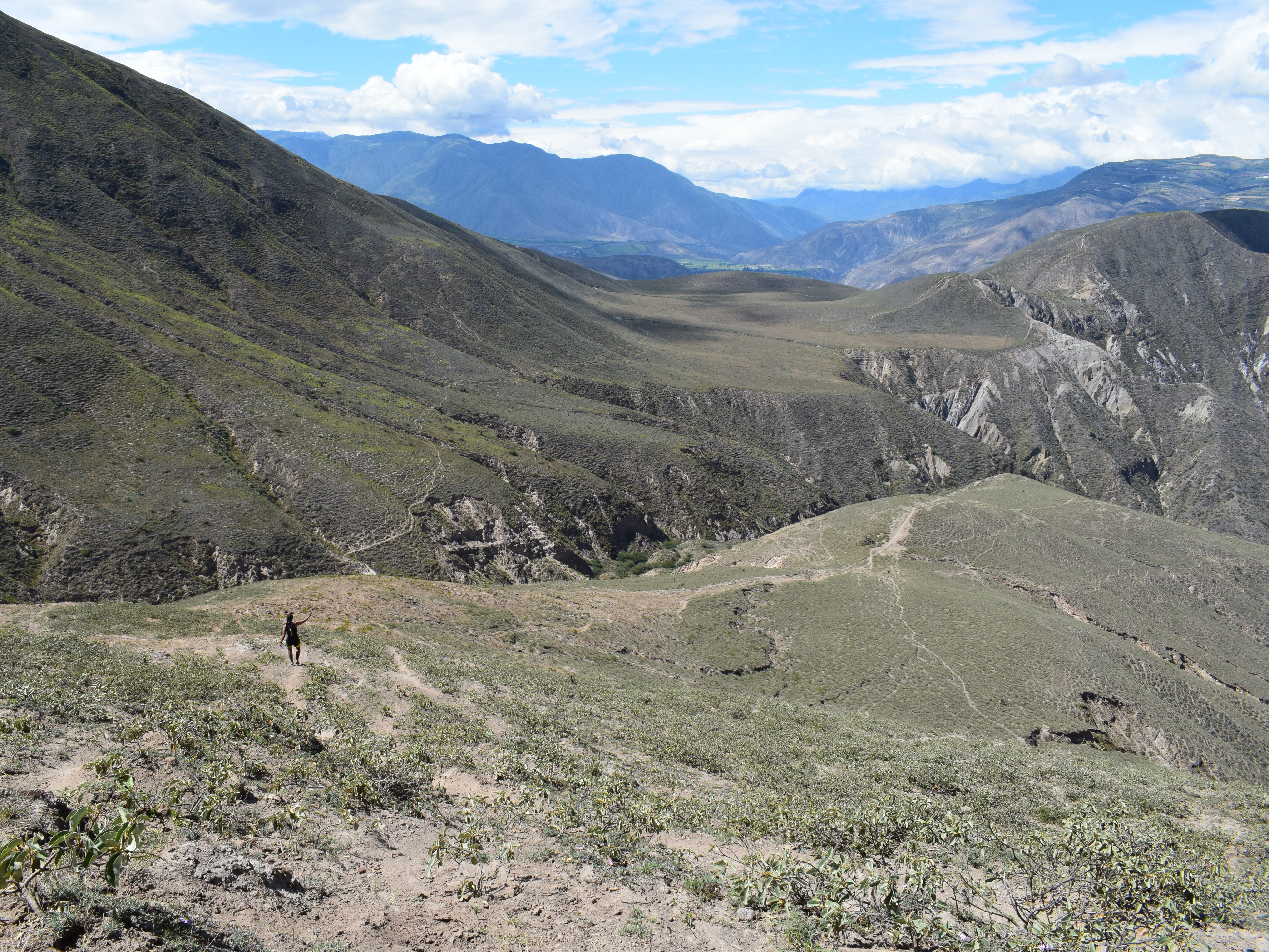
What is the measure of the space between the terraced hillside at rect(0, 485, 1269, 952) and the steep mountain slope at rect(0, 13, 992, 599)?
1536 cm

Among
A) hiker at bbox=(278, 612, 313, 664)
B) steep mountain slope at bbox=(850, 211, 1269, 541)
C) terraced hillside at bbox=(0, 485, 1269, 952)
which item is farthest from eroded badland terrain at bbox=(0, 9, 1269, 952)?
steep mountain slope at bbox=(850, 211, 1269, 541)

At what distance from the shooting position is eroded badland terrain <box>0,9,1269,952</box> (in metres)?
9.66

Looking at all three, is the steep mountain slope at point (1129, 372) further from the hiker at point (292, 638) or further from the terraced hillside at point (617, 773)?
the hiker at point (292, 638)

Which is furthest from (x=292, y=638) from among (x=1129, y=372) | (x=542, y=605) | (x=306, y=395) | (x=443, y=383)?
(x=1129, y=372)

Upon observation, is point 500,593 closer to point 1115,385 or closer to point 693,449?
point 693,449

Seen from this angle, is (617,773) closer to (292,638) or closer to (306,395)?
(292,638)

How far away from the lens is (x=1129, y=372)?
122m

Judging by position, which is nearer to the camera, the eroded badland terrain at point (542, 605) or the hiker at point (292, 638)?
the eroded badland terrain at point (542, 605)

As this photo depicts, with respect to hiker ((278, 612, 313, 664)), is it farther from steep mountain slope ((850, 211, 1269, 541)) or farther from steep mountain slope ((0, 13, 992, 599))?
steep mountain slope ((850, 211, 1269, 541))

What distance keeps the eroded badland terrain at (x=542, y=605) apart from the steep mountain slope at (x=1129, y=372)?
3.44 ft

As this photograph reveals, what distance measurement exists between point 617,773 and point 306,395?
56.6 m

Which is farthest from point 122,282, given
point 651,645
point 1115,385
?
point 1115,385

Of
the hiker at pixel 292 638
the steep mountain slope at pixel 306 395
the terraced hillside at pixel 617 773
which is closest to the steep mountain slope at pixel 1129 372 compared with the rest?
the steep mountain slope at pixel 306 395

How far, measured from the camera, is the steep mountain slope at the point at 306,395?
4347cm
